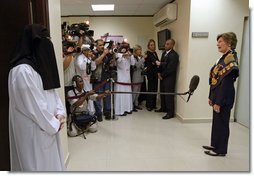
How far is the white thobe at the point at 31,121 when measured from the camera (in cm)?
122

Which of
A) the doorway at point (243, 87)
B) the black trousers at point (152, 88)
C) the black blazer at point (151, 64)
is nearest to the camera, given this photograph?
the doorway at point (243, 87)

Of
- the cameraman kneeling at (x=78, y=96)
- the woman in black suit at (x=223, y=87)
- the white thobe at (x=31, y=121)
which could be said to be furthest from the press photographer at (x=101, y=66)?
the white thobe at (x=31, y=121)

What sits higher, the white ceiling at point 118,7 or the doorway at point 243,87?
the white ceiling at point 118,7

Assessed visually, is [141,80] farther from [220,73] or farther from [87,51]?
[220,73]

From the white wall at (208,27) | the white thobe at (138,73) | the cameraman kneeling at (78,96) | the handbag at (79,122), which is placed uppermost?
the white wall at (208,27)

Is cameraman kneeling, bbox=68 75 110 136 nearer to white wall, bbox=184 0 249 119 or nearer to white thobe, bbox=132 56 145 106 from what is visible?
white thobe, bbox=132 56 145 106

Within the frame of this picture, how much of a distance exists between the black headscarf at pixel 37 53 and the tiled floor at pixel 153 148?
1265 millimetres

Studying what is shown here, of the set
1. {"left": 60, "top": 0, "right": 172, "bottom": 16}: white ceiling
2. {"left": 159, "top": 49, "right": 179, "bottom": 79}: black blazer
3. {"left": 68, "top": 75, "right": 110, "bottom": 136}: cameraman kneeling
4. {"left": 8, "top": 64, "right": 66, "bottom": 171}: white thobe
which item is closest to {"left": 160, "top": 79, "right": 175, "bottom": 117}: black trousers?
{"left": 159, "top": 49, "right": 179, "bottom": 79}: black blazer

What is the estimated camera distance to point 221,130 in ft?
8.09

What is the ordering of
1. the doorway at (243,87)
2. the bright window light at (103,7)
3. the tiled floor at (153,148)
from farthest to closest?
the bright window light at (103,7) → the doorway at (243,87) → the tiled floor at (153,148)

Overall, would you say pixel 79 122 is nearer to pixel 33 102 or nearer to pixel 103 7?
pixel 33 102

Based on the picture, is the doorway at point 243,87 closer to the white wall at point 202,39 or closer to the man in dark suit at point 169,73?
the white wall at point 202,39

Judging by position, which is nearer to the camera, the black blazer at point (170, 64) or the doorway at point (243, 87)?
the doorway at point (243, 87)

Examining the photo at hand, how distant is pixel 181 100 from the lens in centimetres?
381
